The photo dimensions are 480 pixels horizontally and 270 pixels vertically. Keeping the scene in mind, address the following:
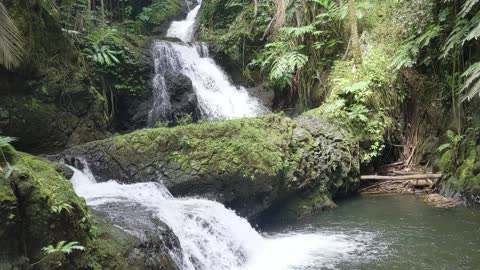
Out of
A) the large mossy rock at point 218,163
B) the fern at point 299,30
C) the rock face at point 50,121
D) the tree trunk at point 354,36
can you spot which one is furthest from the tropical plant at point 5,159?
the tree trunk at point 354,36

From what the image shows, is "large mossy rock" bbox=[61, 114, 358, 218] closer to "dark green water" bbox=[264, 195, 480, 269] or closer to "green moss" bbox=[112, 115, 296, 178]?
"green moss" bbox=[112, 115, 296, 178]

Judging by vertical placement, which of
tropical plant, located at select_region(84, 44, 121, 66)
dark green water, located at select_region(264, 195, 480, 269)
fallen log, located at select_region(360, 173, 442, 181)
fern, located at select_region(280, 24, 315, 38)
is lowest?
dark green water, located at select_region(264, 195, 480, 269)

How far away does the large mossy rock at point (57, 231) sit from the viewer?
3.65 m

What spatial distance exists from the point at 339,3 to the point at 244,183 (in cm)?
724

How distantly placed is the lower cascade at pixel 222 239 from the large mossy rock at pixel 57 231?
0.55 metres

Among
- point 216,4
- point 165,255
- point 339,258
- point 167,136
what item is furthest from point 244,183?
point 216,4

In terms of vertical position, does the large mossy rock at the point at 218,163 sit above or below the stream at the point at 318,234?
above

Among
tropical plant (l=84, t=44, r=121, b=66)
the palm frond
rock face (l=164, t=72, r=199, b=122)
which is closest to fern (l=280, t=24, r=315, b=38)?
rock face (l=164, t=72, r=199, b=122)

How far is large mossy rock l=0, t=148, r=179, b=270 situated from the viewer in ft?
12.0

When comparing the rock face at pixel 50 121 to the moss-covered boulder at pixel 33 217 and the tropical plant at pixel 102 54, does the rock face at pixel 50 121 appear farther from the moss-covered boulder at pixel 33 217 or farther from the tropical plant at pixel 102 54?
the moss-covered boulder at pixel 33 217

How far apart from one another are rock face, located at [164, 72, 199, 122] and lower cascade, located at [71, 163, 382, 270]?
16.9ft

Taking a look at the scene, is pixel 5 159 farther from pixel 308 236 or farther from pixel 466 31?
pixel 466 31

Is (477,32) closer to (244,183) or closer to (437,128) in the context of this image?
(437,128)

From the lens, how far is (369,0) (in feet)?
39.6
